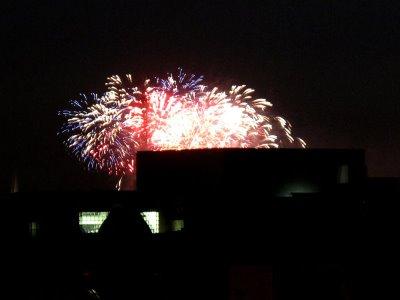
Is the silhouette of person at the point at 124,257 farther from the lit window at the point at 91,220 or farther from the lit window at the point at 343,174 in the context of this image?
the lit window at the point at 343,174

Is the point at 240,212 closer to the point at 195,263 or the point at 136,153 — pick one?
the point at 195,263

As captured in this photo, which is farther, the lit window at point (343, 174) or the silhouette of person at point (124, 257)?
the lit window at point (343, 174)

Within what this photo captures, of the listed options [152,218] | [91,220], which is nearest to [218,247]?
[152,218]

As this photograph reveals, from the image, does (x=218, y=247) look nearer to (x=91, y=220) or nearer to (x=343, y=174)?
(x=91, y=220)

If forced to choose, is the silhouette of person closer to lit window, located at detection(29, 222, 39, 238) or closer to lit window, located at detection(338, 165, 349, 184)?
lit window, located at detection(29, 222, 39, 238)

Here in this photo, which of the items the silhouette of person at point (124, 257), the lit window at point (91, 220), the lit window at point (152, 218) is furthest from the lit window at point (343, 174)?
the lit window at point (91, 220)

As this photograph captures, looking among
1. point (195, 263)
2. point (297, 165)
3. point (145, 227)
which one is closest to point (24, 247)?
point (145, 227)
